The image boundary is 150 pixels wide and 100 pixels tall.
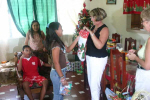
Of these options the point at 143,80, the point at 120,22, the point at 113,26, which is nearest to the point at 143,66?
the point at 143,80

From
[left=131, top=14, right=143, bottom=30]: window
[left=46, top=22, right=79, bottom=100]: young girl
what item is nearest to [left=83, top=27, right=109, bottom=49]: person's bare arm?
[left=46, top=22, right=79, bottom=100]: young girl

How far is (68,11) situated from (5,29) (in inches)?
65.8

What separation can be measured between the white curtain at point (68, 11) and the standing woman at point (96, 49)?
103 inches

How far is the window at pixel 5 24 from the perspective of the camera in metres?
4.29

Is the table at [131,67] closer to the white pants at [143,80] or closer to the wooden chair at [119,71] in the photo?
the wooden chair at [119,71]

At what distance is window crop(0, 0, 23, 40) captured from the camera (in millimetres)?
4285

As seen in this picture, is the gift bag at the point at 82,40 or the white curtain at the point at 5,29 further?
the white curtain at the point at 5,29

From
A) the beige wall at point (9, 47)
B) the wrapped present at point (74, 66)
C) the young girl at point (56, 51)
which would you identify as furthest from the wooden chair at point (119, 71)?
the beige wall at point (9, 47)

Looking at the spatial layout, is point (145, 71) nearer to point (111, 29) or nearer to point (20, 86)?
point (20, 86)

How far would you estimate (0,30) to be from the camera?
4.31 meters

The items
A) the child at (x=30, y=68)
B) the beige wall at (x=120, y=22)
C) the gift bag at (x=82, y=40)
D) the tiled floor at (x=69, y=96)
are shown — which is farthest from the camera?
the beige wall at (x=120, y=22)

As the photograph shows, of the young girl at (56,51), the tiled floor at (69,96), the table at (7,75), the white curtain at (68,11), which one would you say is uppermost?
the white curtain at (68,11)

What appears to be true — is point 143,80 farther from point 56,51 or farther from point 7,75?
point 7,75

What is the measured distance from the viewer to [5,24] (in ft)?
14.3
